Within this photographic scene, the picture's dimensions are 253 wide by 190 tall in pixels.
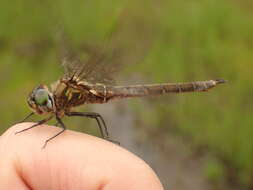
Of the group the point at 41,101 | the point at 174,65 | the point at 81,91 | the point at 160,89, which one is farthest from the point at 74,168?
the point at 174,65

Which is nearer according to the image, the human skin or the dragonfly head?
the human skin

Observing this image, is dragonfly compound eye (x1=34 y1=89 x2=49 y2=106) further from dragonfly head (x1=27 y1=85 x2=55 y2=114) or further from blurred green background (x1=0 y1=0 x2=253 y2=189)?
blurred green background (x1=0 y1=0 x2=253 y2=189)

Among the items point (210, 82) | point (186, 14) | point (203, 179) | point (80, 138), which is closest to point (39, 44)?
point (186, 14)

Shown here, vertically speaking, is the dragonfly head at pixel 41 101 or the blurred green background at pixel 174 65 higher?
the blurred green background at pixel 174 65

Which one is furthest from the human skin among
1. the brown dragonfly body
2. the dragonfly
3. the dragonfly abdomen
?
the dragonfly abdomen

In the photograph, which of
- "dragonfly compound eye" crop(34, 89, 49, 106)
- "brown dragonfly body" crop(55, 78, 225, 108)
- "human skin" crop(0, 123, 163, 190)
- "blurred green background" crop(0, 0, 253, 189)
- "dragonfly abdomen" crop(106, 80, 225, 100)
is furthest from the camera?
"blurred green background" crop(0, 0, 253, 189)

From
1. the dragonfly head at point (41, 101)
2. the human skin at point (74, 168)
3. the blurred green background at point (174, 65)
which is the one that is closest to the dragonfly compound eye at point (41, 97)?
the dragonfly head at point (41, 101)

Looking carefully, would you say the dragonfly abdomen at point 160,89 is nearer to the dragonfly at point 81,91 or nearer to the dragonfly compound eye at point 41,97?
the dragonfly at point 81,91

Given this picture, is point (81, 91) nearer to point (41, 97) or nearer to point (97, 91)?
point (97, 91)
